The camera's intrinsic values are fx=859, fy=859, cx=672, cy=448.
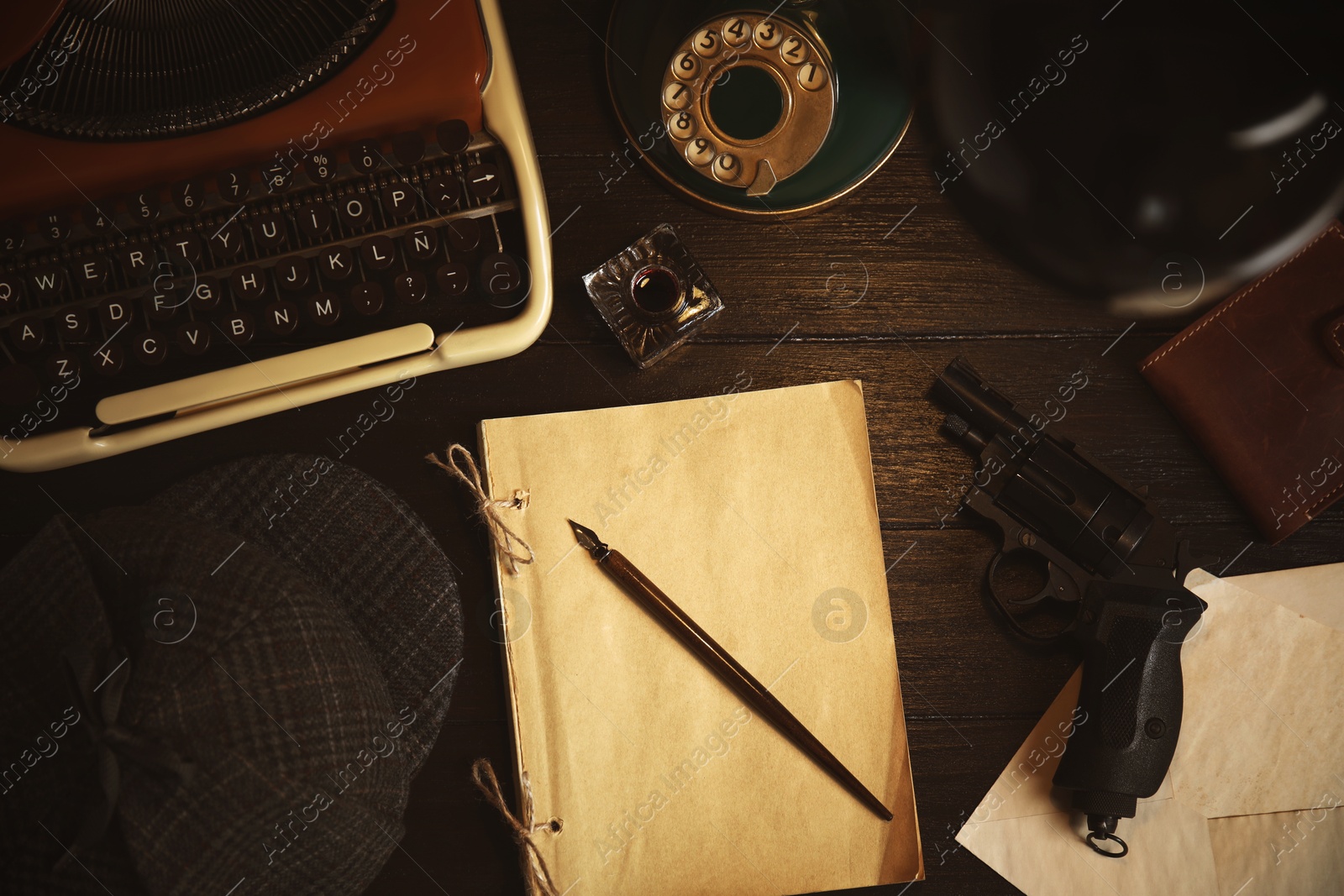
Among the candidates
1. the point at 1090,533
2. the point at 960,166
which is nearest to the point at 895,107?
the point at 960,166

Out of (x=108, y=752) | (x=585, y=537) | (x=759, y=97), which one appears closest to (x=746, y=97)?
(x=759, y=97)

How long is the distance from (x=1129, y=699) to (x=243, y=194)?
912 millimetres

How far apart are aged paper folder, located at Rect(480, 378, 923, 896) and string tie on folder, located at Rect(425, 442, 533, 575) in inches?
0.4

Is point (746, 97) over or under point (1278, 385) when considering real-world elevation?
over

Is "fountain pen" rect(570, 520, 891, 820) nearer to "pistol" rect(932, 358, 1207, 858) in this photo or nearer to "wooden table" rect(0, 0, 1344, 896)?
"wooden table" rect(0, 0, 1344, 896)

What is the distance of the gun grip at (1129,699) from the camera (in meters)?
0.78

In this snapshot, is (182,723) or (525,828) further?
(525,828)

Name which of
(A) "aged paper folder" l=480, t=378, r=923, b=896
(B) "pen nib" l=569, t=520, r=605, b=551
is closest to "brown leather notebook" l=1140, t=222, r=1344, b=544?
(A) "aged paper folder" l=480, t=378, r=923, b=896

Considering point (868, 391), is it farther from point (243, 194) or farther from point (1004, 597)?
point (243, 194)

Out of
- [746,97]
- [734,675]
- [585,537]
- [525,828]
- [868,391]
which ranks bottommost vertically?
[525,828]

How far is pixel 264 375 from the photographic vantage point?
0.78 meters

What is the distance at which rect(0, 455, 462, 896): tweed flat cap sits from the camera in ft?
A: 1.98

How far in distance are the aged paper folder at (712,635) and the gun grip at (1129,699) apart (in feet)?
0.54

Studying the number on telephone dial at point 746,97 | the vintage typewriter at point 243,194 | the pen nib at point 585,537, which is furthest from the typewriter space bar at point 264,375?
the number on telephone dial at point 746,97
